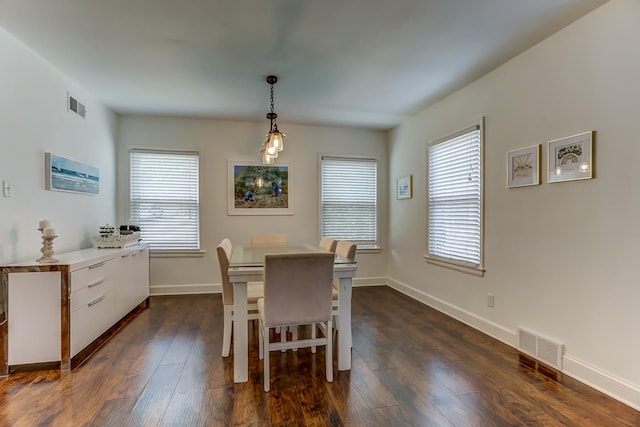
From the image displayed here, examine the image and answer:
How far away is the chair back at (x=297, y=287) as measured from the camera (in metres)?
2.13

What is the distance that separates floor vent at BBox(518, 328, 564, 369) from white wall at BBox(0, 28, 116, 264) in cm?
416

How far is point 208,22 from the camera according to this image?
230 cm

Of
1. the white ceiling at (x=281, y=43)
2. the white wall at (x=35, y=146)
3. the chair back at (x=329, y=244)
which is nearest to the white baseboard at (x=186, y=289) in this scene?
the white wall at (x=35, y=146)

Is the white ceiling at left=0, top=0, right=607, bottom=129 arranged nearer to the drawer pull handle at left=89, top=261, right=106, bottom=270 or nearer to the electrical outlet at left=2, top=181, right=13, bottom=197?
the electrical outlet at left=2, top=181, right=13, bottom=197

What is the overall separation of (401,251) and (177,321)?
3143 mm

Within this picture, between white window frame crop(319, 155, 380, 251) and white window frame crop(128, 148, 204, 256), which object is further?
white window frame crop(319, 155, 380, 251)

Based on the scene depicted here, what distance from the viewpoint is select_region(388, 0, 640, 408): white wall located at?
204cm

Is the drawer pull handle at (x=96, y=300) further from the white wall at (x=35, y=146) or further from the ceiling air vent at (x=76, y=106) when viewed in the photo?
the ceiling air vent at (x=76, y=106)

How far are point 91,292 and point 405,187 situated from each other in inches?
154

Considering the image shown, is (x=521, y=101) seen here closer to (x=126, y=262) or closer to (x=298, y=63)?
(x=298, y=63)

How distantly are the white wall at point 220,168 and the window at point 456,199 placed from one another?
145 centimetres

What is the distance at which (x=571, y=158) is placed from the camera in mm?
2369

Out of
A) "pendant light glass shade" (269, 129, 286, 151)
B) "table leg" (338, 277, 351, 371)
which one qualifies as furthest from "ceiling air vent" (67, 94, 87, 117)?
"table leg" (338, 277, 351, 371)

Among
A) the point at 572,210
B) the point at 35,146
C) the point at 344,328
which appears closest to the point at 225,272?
the point at 344,328
